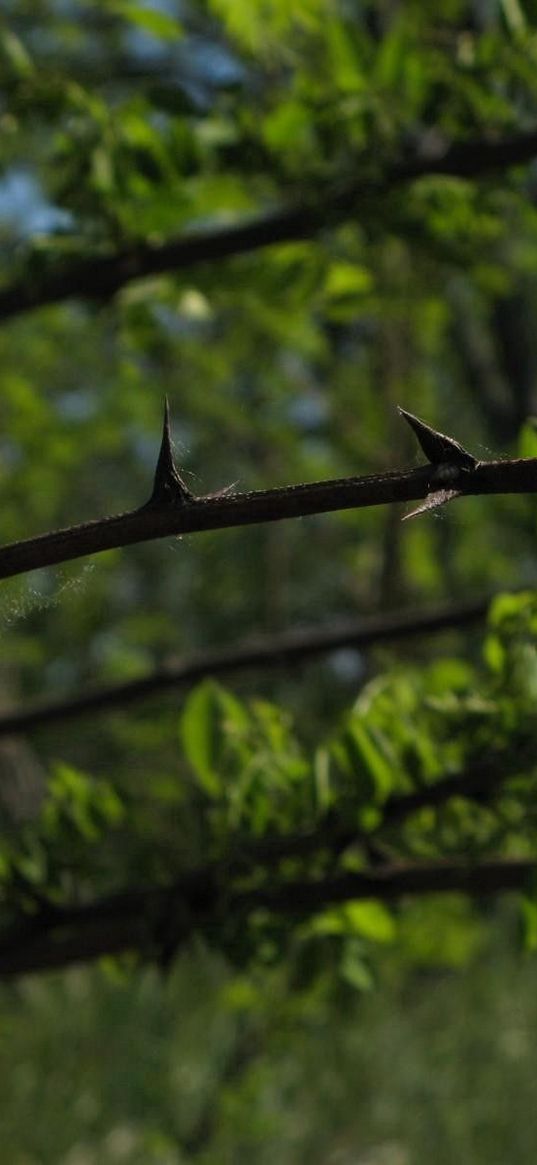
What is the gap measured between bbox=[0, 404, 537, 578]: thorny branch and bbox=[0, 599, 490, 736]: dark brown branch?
146cm

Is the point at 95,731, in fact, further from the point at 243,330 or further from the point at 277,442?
the point at 243,330

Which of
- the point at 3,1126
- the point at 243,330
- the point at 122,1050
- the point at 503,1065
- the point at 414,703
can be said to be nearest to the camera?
the point at 414,703

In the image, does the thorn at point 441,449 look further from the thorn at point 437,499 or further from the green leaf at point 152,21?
the green leaf at point 152,21

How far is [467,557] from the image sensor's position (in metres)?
6.74

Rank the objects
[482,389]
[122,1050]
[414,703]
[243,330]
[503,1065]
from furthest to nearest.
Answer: [482,389] → [243,330] → [503,1065] → [122,1050] → [414,703]

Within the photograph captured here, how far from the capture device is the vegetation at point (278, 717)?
163 centimetres

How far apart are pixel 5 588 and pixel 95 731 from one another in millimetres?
5438

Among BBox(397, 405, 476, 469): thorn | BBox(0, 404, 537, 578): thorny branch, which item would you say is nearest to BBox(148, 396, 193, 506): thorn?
BBox(0, 404, 537, 578): thorny branch

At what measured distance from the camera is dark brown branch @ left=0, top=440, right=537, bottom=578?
2.85 feet

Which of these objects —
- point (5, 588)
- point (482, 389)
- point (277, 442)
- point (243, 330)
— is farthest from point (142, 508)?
point (482, 389)

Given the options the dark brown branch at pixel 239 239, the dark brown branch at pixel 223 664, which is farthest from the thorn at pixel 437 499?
the dark brown branch at pixel 223 664

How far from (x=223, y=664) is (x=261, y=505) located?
61.2 inches

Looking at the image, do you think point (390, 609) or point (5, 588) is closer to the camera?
point (5, 588)

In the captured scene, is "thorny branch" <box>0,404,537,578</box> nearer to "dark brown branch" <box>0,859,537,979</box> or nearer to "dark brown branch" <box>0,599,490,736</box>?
"dark brown branch" <box>0,859,537,979</box>
